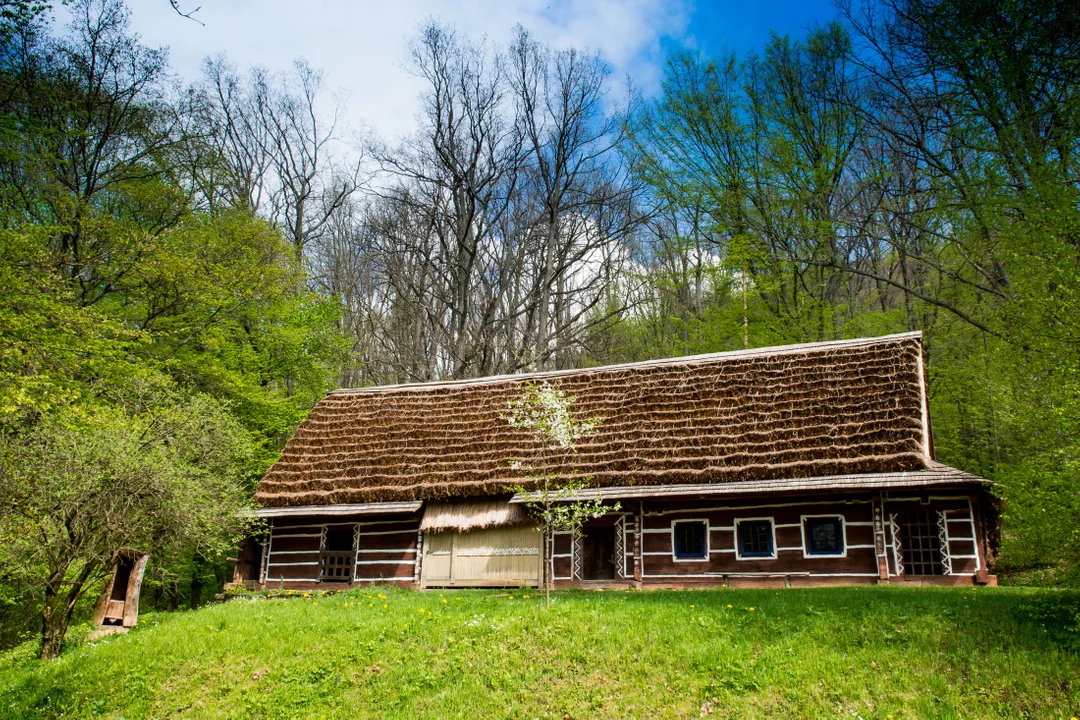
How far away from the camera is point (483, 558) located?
63.3ft

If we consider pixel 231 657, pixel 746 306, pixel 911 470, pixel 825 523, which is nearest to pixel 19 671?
pixel 231 657

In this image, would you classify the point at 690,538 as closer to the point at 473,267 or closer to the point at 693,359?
the point at 693,359

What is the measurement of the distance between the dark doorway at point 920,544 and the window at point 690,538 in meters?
4.27

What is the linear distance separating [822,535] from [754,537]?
58.3 inches

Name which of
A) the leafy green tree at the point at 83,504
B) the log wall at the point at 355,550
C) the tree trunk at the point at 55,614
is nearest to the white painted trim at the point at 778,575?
the log wall at the point at 355,550

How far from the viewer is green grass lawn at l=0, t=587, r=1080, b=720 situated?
9.85 metres

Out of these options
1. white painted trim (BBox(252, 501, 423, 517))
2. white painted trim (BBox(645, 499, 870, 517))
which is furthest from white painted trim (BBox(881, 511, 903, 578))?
white painted trim (BBox(252, 501, 423, 517))

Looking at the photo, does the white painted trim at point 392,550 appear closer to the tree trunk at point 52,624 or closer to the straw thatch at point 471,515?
the straw thatch at point 471,515

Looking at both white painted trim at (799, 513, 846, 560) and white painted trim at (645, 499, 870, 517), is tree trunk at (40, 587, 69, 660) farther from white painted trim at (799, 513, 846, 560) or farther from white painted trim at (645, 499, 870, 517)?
white painted trim at (799, 513, 846, 560)

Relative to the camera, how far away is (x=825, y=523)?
17.5 meters

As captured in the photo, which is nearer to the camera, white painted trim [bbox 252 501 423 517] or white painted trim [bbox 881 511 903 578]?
white painted trim [bbox 881 511 903 578]

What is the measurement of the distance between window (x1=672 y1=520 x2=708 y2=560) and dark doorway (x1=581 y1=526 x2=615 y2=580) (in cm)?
163

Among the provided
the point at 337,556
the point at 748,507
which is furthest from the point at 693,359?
the point at 337,556

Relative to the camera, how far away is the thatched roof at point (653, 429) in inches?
682
